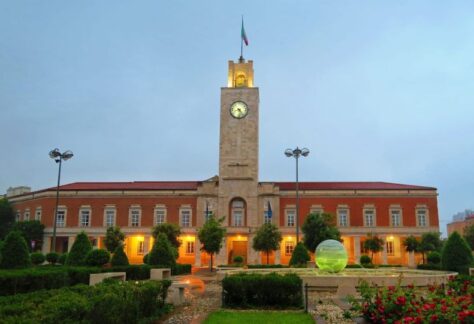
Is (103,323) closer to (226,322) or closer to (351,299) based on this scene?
(226,322)

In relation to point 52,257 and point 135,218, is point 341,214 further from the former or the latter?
point 52,257

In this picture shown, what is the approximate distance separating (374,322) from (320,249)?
11086 mm

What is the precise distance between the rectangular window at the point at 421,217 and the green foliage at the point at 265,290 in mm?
40571

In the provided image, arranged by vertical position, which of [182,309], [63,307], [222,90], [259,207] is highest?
[222,90]

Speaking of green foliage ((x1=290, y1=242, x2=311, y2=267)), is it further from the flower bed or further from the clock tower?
the flower bed

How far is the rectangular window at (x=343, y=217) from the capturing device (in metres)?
51.0

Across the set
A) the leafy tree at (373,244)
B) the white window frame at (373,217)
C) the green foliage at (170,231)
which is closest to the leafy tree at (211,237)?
the green foliage at (170,231)

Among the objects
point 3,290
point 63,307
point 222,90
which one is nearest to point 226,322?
point 63,307

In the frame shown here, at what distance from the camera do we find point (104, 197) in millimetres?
53094

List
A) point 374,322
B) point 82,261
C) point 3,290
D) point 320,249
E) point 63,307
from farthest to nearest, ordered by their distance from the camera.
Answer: point 82,261
point 320,249
point 3,290
point 374,322
point 63,307

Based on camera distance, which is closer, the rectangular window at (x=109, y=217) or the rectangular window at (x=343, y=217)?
the rectangular window at (x=343, y=217)

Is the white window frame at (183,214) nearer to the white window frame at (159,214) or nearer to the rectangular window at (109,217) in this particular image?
the white window frame at (159,214)

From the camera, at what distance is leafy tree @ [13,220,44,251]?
168 ft

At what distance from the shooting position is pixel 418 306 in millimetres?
8836
